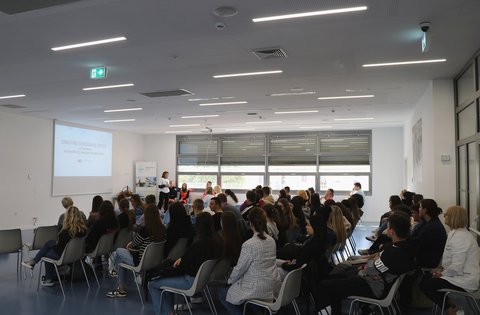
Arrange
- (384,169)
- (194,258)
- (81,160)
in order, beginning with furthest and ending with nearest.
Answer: (384,169) → (81,160) → (194,258)

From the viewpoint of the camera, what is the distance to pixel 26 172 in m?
11.6

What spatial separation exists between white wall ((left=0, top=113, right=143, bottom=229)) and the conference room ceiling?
188 cm

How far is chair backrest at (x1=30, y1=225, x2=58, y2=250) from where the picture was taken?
5969mm

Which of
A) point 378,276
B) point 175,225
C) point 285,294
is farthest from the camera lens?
point 175,225

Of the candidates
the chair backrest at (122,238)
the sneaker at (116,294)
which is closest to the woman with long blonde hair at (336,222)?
the sneaker at (116,294)

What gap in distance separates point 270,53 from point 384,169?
32.3ft

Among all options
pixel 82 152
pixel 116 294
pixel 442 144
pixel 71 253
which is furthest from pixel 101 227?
pixel 82 152

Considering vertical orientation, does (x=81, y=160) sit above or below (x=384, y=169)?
above

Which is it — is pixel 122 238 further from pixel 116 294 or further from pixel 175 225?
pixel 175 225

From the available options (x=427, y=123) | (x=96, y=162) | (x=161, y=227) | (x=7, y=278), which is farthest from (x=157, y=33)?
(x=96, y=162)

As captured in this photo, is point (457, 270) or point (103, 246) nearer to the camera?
point (457, 270)

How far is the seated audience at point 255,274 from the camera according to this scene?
3523 millimetres

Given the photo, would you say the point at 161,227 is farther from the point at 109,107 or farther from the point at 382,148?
the point at 382,148

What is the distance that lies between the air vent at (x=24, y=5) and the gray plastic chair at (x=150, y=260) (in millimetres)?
2748
